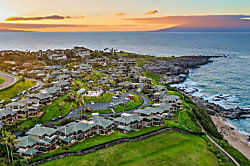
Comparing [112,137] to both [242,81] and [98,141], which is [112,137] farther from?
[242,81]

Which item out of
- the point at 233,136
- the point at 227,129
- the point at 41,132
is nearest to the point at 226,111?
the point at 227,129

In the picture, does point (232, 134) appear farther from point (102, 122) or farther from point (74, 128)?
point (74, 128)

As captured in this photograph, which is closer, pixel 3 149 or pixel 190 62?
pixel 3 149

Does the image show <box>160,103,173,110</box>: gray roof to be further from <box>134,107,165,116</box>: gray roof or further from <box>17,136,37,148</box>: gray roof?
<box>17,136,37,148</box>: gray roof

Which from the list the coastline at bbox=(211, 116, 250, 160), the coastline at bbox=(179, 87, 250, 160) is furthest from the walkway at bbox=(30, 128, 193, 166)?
the coastline at bbox=(179, 87, 250, 160)

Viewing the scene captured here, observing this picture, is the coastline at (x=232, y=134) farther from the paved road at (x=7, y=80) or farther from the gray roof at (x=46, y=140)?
the paved road at (x=7, y=80)

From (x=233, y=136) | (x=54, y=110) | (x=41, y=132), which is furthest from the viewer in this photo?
(x=233, y=136)

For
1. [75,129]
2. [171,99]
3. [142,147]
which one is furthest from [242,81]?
[75,129]
